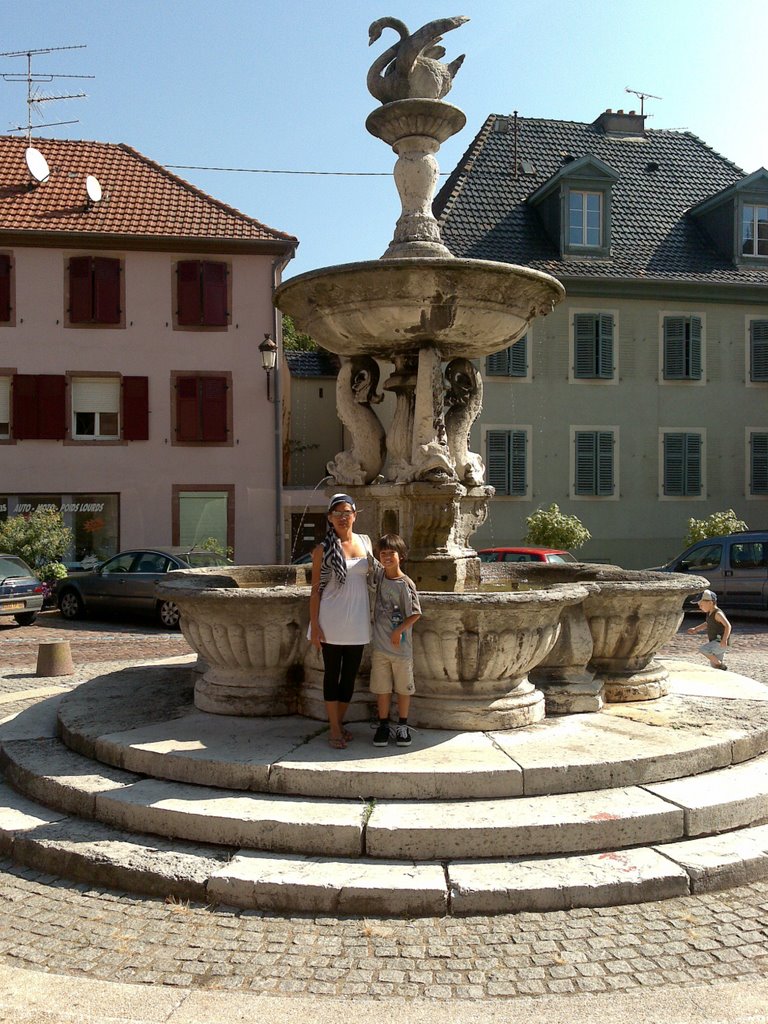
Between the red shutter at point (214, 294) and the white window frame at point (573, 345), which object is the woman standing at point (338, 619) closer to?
the white window frame at point (573, 345)

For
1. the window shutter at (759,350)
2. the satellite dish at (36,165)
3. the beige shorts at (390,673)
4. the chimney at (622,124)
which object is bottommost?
the beige shorts at (390,673)

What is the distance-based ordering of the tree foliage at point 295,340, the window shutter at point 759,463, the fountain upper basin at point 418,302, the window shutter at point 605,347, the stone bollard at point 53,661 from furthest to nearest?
the tree foliage at point 295,340, the window shutter at point 759,463, the window shutter at point 605,347, the stone bollard at point 53,661, the fountain upper basin at point 418,302

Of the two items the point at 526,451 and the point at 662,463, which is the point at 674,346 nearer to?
the point at 662,463

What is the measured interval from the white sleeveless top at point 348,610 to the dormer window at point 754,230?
23.1 meters

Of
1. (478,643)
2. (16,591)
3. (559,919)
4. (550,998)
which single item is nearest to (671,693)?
(478,643)

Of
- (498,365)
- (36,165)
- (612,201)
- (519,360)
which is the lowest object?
(498,365)

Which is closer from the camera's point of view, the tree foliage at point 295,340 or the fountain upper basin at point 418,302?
the fountain upper basin at point 418,302

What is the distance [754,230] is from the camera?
25.5 m

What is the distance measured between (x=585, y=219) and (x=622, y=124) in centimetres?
581

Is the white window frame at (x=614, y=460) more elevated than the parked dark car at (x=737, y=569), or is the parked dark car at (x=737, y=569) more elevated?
the white window frame at (x=614, y=460)

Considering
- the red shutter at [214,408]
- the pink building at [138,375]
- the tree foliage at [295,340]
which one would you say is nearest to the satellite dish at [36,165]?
the pink building at [138,375]

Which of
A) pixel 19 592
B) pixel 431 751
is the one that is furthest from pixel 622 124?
pixel 431 751

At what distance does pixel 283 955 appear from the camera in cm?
381

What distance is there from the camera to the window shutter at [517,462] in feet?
78.5
